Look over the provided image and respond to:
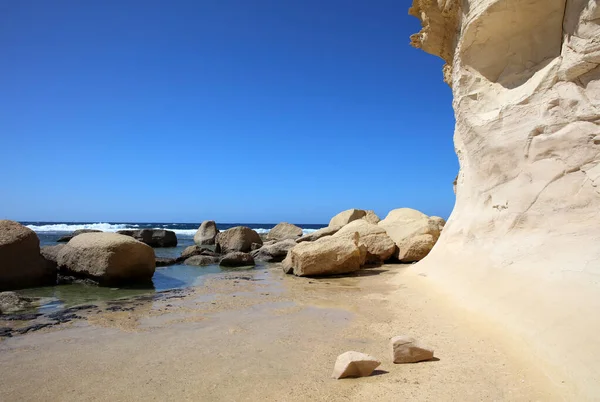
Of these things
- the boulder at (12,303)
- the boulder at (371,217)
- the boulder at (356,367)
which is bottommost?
the boulder at (12,303)

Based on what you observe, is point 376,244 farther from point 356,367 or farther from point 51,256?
point 356,367

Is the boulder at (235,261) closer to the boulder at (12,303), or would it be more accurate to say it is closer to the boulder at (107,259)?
the boulder at (107,259)

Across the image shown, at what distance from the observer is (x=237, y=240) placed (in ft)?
56.7

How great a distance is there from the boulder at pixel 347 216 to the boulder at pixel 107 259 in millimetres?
10436

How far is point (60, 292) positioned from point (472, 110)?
8.60m

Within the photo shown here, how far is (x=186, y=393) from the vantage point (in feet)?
10.2

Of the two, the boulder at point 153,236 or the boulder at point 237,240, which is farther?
the boulder at point 153,236

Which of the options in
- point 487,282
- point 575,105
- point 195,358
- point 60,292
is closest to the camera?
point 195,358

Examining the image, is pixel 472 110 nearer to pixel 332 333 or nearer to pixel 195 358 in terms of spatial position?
pixel 332 333

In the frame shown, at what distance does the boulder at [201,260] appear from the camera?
43.7 ft

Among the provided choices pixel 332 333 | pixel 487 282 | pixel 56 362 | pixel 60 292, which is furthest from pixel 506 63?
pixel 60 292

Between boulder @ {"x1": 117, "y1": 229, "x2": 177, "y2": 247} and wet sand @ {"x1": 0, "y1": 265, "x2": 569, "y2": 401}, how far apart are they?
49.6 feet

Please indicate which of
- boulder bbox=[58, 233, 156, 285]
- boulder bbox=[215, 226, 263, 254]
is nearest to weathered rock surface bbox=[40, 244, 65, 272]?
boulder bbox=[58, 233, 156, 285]

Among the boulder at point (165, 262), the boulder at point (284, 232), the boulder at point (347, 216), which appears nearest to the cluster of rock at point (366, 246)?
the boulder at point (347, 216)
